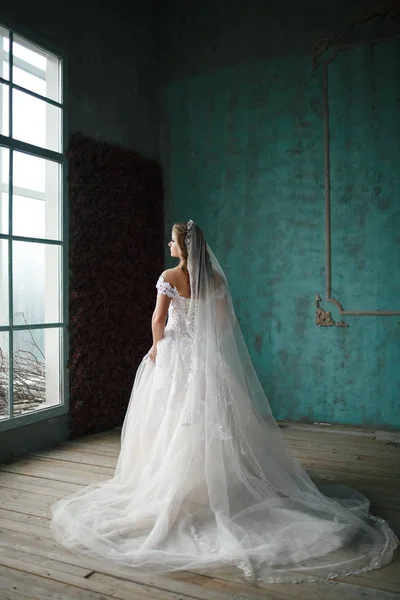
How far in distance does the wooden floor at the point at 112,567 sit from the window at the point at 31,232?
558mm

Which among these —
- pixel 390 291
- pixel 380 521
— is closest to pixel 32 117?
pixel 390 291

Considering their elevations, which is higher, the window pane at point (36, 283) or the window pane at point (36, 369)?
the window pane at point (36, 283)

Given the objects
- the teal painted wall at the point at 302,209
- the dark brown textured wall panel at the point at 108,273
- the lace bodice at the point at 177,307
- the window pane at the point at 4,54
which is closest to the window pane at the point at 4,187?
the window pane at the point at 4,54

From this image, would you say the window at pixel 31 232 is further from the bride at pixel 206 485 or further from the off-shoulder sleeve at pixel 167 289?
the off-shoulder sleeve at pixel 167 289

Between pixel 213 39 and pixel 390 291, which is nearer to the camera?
pixel 390 291

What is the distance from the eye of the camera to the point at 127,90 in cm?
569

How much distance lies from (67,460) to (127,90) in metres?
3.53

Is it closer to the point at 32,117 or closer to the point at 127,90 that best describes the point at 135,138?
the point at 127,90

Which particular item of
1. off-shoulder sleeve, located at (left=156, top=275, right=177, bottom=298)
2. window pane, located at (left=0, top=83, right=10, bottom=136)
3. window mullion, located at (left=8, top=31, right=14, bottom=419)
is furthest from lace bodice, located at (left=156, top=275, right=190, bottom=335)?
window pane, located at (left=0, top=83, right=10, bottom=136)

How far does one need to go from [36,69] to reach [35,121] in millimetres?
411

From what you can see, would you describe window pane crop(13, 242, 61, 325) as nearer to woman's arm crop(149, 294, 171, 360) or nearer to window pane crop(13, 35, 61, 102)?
window pane crop(13, 35, 61, 102)

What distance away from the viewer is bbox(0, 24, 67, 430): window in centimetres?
428

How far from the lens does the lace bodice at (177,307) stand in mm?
3553

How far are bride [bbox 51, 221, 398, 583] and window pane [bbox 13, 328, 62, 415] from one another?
122 centimetres
